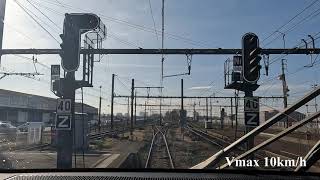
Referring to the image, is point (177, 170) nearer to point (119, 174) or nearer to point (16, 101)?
point (119, 174)

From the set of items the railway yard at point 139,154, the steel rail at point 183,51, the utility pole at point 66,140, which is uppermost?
the steel rail at point 183,51

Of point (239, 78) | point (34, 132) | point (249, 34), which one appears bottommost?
point (34, 132)

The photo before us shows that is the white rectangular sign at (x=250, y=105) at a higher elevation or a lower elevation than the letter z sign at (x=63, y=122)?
higher

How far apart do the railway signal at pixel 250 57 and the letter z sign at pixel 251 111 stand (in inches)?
27.4

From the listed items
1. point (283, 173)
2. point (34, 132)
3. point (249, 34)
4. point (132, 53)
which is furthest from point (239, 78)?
point (34, 132)

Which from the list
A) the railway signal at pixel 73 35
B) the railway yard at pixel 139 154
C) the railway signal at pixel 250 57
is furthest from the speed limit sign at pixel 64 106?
the railway signal at pixel 250 57

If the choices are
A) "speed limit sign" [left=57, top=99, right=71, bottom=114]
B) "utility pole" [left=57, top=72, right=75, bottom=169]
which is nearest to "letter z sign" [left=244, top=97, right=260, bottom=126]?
"speed limit sign" [left=57, top=99, right=71, bottom=114]

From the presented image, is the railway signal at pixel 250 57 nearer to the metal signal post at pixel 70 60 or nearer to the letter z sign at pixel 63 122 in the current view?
the metal signal post at pixel 70 60

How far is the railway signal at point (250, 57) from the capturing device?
12.8 metres

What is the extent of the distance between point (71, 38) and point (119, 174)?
11872mm

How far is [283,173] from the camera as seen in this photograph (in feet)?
14.2

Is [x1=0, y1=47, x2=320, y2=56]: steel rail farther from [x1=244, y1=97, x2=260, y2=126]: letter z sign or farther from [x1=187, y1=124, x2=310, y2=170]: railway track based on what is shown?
[x1=244, y1=97, x2=260, y2=126]: letter z sign

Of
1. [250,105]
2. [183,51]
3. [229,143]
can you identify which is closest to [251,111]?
[250,105]

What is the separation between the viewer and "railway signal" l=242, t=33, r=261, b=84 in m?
12.8
